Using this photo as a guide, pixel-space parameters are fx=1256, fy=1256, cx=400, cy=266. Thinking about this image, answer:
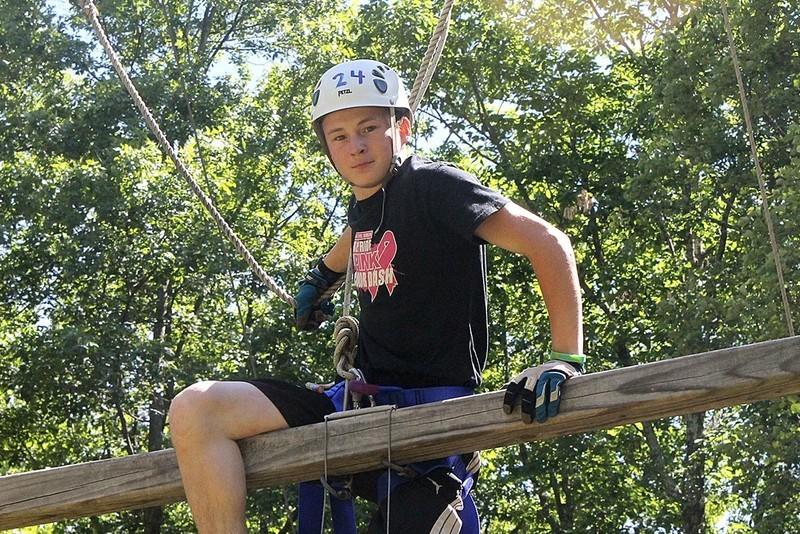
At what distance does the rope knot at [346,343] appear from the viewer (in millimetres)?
3111

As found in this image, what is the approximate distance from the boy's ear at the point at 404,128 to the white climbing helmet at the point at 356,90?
0.10 ft

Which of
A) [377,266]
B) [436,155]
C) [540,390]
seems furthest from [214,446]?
[436,155]

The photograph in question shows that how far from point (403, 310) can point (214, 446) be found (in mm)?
552

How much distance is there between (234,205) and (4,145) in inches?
124

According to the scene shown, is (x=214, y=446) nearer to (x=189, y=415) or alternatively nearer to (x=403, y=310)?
(x=189, y=415)

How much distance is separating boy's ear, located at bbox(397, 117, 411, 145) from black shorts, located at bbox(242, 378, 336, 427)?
Result: 2.24 feet

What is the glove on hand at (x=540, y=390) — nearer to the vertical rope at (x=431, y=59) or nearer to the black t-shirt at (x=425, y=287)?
the black t-shirt at (x=425, y=287)

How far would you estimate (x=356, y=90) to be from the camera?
3121mm

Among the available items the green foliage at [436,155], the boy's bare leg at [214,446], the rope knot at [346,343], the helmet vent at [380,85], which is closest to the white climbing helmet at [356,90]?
the helmet vent at [380,85]

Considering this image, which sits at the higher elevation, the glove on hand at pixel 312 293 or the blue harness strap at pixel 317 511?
the glove on hand at pixel 312 293

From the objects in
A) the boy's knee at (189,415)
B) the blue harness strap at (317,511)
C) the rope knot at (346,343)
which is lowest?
the blue harness strap at (317,511)

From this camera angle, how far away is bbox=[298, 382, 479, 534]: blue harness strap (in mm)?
2977

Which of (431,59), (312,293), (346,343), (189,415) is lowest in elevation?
(189,415)

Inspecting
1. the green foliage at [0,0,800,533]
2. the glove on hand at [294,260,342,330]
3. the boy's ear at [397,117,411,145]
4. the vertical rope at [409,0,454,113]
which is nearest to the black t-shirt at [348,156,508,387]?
the boy's ear at [397,117,411,145]
